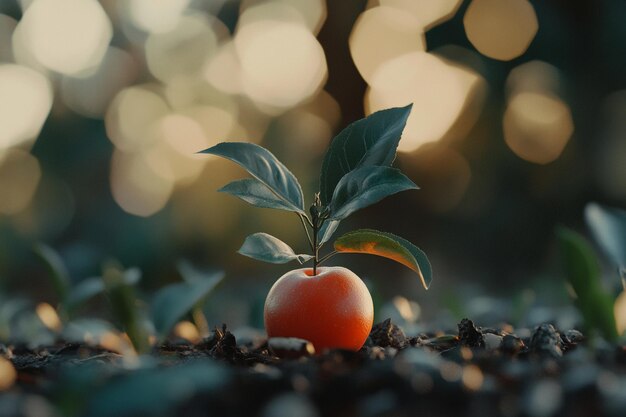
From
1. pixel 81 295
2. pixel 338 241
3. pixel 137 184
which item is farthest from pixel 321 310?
pixel 137 184

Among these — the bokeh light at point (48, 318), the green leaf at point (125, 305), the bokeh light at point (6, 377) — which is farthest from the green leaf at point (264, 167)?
the bokeh light at point (48, 318)

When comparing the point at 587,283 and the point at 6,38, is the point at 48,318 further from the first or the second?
the point at 6,38

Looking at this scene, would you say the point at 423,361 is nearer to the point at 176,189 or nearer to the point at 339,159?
the point at 339,159

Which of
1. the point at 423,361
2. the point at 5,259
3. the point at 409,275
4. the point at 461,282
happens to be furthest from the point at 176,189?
the point at 423,361

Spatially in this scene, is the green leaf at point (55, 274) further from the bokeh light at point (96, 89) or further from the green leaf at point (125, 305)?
the bokeh light at point (96, 89)

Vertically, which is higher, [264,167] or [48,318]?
[264,167]

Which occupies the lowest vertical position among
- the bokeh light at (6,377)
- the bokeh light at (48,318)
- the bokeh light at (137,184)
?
the bokeh light at (137,184)
